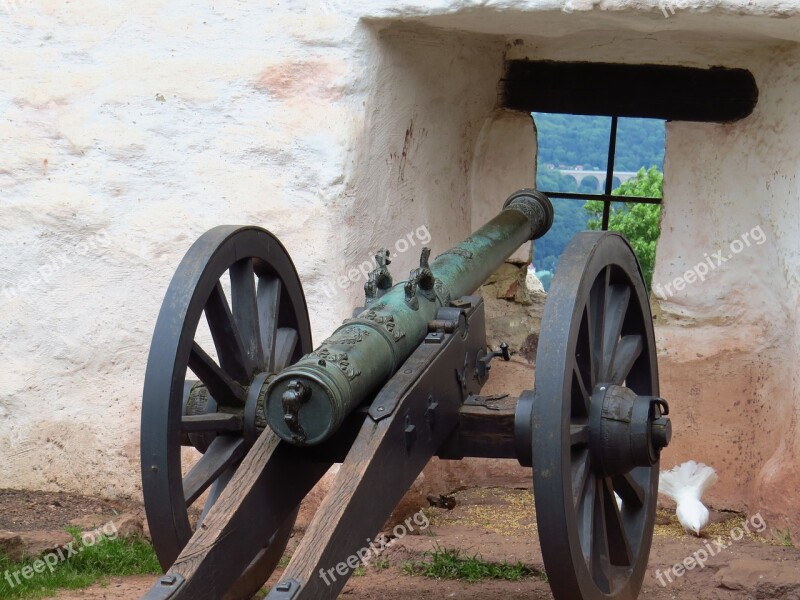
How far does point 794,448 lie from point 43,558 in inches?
108

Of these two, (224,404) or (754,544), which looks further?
(754,544)

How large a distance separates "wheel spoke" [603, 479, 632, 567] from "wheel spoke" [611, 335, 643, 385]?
11.7 inches

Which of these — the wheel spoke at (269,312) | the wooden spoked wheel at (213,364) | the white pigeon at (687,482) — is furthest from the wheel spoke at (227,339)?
the white pigeon at (687,482)

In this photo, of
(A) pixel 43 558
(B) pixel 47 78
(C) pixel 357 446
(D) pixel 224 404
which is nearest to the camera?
(C) pixel 357 446

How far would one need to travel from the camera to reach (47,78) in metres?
4.45

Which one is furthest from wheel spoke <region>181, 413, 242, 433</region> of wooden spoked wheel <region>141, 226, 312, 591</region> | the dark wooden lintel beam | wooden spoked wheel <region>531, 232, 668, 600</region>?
the dark wooden lintel beam

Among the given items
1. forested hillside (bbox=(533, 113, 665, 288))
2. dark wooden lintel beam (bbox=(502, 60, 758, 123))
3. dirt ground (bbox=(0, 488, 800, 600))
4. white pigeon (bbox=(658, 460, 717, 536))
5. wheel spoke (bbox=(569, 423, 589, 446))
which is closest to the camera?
wheel spoke (bbox=(569, 423, 589, 446))

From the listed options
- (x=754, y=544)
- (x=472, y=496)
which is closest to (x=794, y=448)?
(x=754, y=544)

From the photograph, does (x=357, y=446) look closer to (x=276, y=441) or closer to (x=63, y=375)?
(x=276, y=441)

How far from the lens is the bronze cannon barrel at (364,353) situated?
2797 mm

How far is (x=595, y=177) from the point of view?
5715 millimetres

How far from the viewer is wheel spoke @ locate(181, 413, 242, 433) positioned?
3.06 meters

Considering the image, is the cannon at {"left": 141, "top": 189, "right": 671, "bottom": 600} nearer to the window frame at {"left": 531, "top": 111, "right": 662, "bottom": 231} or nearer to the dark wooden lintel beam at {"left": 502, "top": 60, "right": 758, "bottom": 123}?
the dark wooden lintel beam at {"left": 502, "top": 60, "right": 758, "bottom": 123}

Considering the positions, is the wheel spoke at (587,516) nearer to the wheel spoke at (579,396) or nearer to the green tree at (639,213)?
the wheel spoke at (579,396)
